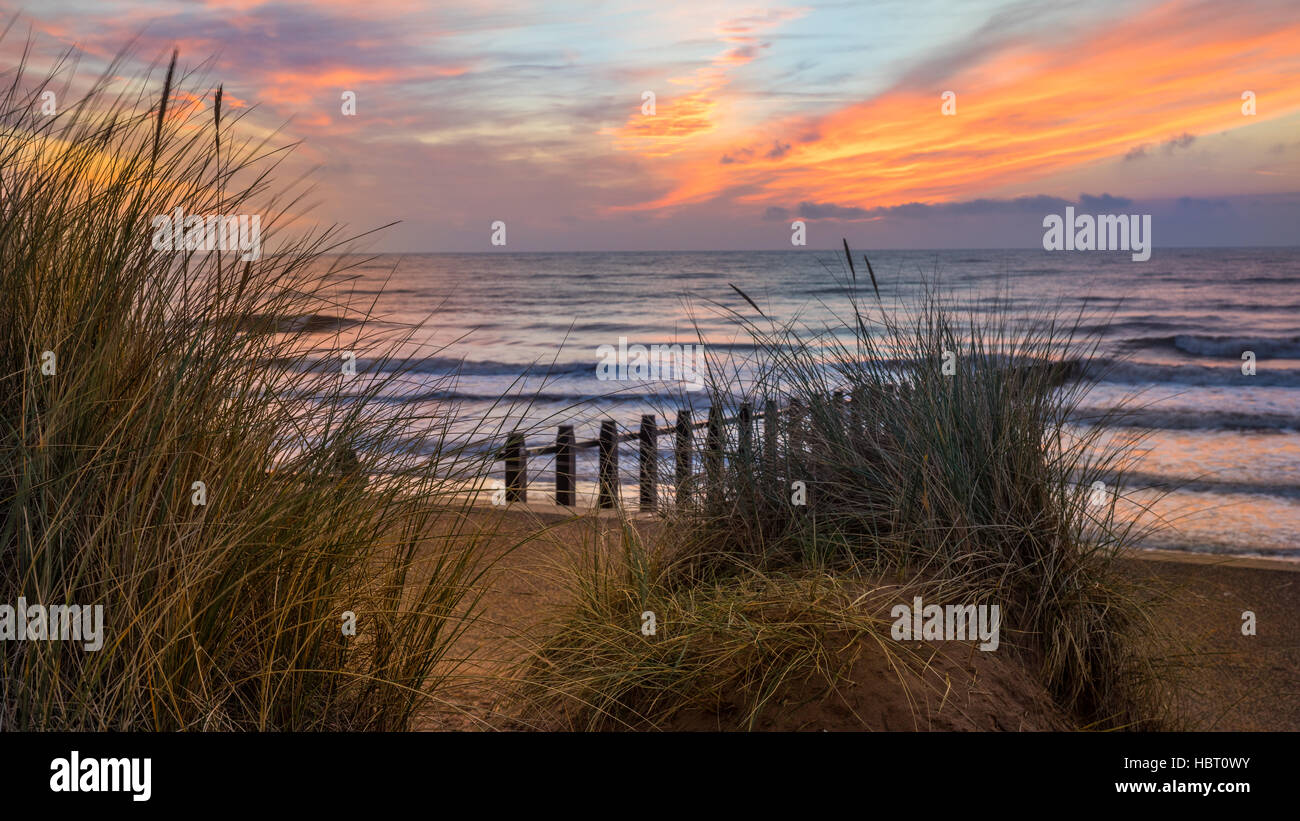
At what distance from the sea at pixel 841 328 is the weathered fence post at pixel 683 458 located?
0.73ft

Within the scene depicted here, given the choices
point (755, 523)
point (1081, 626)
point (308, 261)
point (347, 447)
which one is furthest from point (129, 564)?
point (1081, 626)

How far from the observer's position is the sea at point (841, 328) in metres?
5.33

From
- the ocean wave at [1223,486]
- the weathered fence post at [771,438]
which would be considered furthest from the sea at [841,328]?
the weathered fence post at [771,438]

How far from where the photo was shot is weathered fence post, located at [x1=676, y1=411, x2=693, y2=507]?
172 inches

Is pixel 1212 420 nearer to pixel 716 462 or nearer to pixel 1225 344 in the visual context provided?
pixel 1225 344

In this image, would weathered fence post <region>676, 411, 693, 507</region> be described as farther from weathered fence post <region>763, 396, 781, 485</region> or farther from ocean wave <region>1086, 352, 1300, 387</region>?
ocean wave <region>1086, 352, 1300, 387</region>

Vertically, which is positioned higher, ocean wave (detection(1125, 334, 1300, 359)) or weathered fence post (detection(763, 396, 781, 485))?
ocean wave (detection(1125, 334, 1300, 359))

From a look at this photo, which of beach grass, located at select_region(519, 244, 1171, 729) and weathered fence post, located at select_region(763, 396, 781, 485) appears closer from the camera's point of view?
beach grass, located at select_region(519, 244, 1171, 729)

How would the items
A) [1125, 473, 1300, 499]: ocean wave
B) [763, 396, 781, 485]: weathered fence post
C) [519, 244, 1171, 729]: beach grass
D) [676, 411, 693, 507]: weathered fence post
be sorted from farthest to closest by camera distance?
[1125, 473, 1300, 499]: ocean wave, [676, 411, 693, 507]: weathered fence post, [763, 396, 781, 485]: weathered fence post, [519, 244, 1171, 729]: beach grass

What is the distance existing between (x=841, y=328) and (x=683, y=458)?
23982 millimetres

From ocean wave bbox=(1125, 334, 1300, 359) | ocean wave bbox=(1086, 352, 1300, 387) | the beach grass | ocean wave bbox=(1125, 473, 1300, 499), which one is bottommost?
ocean wave bbox=(1125, 473, 1300, 499)

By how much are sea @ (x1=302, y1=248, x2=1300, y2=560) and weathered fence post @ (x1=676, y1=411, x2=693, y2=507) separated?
223 millimetres

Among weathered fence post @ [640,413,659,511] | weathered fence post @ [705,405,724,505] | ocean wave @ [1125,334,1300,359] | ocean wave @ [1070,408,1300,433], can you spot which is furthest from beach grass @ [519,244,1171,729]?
ocean wave @ [1125,334,1300,359]
